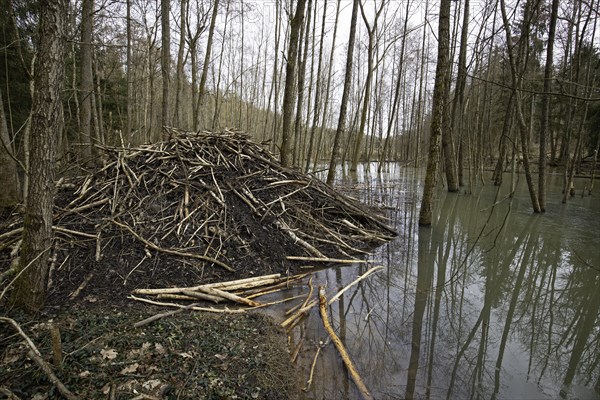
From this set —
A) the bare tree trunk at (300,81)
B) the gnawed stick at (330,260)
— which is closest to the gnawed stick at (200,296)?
the gnawed stick at (330,260)

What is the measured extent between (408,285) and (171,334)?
319 cm

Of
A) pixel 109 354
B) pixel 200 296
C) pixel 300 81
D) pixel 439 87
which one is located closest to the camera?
pixel 109 354

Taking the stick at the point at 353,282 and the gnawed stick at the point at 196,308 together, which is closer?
Result: the gnawed stick at the point at 196,308

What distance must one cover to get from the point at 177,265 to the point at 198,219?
3.16ft

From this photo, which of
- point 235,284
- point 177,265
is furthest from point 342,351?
point 177,265

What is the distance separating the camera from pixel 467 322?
346 cm

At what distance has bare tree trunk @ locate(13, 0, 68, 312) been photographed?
2.46m

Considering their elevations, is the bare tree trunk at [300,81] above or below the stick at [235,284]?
above

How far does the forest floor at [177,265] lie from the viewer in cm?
218

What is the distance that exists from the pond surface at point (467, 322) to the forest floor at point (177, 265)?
58 cm

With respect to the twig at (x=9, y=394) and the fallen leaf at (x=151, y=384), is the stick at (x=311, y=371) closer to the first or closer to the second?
the fallen leaf at (x=151, y=384)

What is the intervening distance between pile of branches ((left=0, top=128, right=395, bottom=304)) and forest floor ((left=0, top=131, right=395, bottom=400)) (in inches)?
0.9

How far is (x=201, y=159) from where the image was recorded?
5.79m

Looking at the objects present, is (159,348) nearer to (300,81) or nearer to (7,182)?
(7,182)
